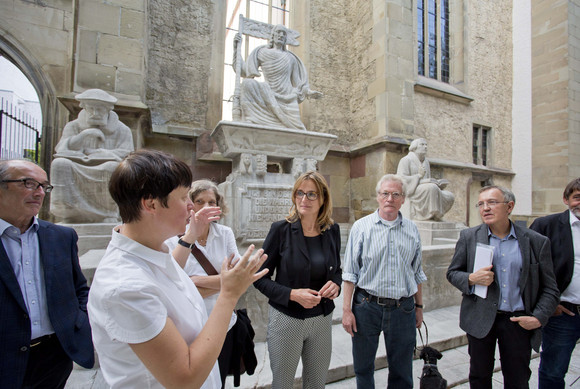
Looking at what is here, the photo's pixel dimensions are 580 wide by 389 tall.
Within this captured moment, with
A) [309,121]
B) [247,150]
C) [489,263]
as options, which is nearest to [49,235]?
[489,263]

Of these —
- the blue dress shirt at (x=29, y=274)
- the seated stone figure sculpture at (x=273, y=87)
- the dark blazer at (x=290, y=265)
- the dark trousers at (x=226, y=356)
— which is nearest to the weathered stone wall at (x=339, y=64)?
the seated stone figure sculpture at (x=273, y=87)

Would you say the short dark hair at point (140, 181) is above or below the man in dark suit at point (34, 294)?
above

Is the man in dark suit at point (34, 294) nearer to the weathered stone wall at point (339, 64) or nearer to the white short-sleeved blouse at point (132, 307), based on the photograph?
the white short-sleeved blouse at point (132, 307)

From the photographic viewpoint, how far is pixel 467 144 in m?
8.87

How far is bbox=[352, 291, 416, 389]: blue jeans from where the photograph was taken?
175 centimetres

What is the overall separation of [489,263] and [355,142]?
6.26 meters

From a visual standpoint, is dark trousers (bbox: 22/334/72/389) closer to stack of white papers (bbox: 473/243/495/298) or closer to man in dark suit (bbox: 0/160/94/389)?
man in dark suit (bbox: 0/160/94/389)

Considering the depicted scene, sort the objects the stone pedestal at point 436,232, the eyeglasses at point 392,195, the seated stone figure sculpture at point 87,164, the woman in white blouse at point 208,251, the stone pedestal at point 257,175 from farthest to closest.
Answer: the stone pedestal at point 436,232 → the stone pedestal at point 257,175 → the seated stone figure sculpture at point 87,164 → the eyeglasses at point 392,195 → the woman in white blouse at point 208,251

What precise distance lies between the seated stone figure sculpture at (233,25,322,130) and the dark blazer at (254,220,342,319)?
3.24 m

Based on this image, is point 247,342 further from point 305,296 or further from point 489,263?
point 489,263

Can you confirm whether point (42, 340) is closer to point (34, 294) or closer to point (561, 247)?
point (34, 294)

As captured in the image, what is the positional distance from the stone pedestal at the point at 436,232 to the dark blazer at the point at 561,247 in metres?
2.72

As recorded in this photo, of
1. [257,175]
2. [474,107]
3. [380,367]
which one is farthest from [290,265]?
[474,107]

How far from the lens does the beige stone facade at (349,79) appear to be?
490cm
